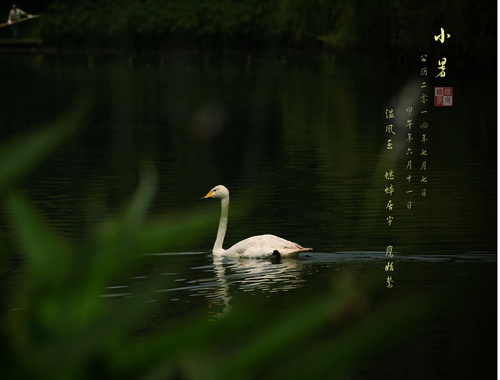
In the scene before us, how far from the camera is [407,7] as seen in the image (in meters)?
36.1

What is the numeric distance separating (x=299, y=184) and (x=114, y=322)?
1488 cm

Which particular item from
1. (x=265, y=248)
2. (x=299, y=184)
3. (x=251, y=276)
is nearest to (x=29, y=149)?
(x=251, y=276)

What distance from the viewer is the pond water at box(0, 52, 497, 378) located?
7539 mm

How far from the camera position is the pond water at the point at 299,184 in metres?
7.54

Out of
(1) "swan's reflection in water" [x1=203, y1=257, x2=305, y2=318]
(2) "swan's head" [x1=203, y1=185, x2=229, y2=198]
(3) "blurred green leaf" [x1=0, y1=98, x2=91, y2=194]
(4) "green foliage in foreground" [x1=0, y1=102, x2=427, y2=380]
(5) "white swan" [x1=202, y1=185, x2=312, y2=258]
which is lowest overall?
(1) "swan's reflection in water" [x1=203, y1=257, x2=305, y2=318]

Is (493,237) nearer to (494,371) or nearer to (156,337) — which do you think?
(494,371)

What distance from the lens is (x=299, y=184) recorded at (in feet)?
51.2

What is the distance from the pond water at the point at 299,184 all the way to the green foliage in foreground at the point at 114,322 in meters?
0.05

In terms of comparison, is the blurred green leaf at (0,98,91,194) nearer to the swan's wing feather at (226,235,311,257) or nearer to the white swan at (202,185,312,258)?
the white swan at (202,185,312,258)

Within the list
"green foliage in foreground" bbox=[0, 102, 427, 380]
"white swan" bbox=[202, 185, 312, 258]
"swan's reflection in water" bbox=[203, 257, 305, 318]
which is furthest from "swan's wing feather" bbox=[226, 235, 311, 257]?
"green foliage in foreground" bbox=[0, 102, 427, 380]

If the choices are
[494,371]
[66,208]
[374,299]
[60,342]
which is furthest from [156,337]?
[66,208]

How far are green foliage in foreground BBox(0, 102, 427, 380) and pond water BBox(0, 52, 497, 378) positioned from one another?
0.18 feet

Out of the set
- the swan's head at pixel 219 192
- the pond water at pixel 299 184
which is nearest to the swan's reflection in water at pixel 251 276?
the pond water at pixel 299 184

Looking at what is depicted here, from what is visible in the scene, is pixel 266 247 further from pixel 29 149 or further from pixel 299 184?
pixel 29 149
